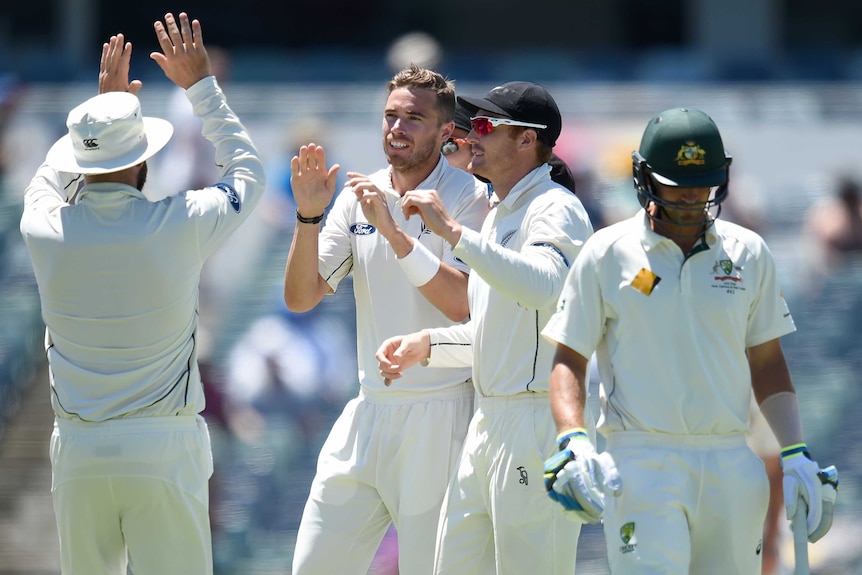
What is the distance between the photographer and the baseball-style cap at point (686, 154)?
3.69 metres

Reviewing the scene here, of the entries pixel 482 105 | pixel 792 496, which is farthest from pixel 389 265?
pixel 792 496

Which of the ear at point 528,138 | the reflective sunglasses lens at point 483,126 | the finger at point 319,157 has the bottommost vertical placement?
the finger at point 319,157

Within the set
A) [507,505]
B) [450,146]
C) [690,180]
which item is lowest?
[507,505]

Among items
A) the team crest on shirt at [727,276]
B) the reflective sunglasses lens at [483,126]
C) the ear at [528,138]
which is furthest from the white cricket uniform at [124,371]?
the team crest on shirt at [727,276]

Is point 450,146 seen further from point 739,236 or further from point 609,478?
point 609,478

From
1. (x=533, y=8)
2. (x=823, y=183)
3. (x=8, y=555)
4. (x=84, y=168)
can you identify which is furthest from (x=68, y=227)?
(x=533, y=8)

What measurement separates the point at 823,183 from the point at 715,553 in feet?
26.9

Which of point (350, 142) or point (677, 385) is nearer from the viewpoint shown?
point (677, 385)

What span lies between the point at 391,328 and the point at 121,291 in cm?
109

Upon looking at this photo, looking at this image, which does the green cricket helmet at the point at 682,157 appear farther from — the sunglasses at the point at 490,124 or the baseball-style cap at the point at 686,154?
the sunglasses at the point at 490,124

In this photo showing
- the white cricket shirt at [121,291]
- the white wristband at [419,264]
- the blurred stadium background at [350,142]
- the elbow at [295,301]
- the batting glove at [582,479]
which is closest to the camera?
the batting glove at [582,479]

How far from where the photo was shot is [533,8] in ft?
56.2

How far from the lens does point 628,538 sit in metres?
3.59

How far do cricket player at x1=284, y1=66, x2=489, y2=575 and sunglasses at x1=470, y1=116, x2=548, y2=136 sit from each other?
0.89 ft
